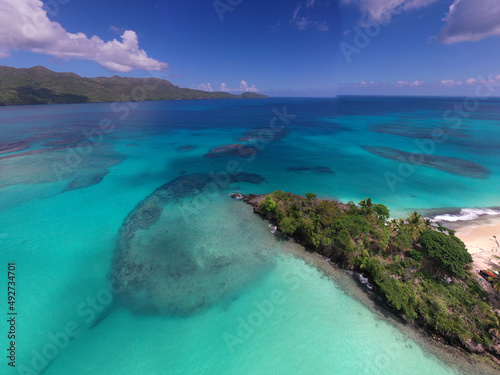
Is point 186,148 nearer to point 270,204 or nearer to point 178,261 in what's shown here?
point 270,204

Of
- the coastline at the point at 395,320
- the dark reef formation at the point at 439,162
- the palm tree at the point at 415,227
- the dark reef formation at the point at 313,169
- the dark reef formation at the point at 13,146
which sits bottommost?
the dark reef formation at the point at 313,169

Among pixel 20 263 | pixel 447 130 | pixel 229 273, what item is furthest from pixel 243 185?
pixel 447 130

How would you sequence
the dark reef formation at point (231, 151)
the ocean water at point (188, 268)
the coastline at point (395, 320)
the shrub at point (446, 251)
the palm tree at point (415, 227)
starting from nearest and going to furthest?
the coastline at point (395, 320) < the ocean water at point (188, 268) < the shrub at point (446, 251) < the palm tree at point (415, 227) < the dark reef formation at point (231, 151)

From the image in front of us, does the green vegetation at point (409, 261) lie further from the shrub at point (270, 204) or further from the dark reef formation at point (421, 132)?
the dark reef formation at point (421, 132)

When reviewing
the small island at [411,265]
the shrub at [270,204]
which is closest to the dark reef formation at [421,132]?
the small island at [411,265]

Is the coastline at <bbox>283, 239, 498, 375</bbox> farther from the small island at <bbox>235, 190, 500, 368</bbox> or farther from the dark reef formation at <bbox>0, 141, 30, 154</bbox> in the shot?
the dark reef formation at <bbox>0, 141, 30, 154</bbox>

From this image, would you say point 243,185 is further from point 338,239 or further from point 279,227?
point 338,239

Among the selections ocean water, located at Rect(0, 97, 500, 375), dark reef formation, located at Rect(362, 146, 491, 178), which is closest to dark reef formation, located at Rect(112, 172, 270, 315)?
ocean water, located at Rect(0, 97, 500, 375)
